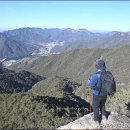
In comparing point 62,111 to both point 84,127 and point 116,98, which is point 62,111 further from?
point 84,127

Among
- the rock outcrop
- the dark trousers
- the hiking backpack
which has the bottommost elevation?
the rock outcrop

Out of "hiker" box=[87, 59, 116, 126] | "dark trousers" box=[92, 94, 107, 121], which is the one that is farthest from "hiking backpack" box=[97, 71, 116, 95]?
"dark trousers" box=[92, 94, 107, 121]

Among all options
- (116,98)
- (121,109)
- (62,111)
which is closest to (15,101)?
(62,111)

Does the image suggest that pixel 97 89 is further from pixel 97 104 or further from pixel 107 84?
pixel 97 104

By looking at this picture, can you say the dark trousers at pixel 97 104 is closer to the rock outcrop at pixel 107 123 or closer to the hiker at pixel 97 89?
the hiker at pixel 97 89

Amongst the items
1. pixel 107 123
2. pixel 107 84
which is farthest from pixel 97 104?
pixel 107 123

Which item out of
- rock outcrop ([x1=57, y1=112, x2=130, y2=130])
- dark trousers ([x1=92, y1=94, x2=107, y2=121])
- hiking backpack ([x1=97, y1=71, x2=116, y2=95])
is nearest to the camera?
hiking backpack ([x1=97, y1=71, x2=116, y2=95])

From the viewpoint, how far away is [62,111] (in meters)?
52.2

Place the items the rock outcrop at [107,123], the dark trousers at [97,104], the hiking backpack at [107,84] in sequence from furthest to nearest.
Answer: the rock outcrop at [107,123] < the dark trousers at [97,104] < the hiking backpack at [107,84]

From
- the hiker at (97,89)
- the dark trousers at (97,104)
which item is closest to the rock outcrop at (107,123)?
the hiker at (97,89)

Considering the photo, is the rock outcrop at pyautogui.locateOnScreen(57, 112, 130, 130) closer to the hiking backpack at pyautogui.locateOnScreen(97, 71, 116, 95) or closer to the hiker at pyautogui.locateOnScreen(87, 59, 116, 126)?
the hiker at pyautogui.locateOnScreen(87, 59, 116, 126)

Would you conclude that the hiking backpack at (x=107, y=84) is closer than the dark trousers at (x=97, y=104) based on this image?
Yes

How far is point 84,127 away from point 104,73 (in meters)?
3.40

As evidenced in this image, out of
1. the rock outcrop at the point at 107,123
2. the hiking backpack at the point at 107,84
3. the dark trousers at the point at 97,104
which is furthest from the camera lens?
the rock outcrop at the point at 107,123
